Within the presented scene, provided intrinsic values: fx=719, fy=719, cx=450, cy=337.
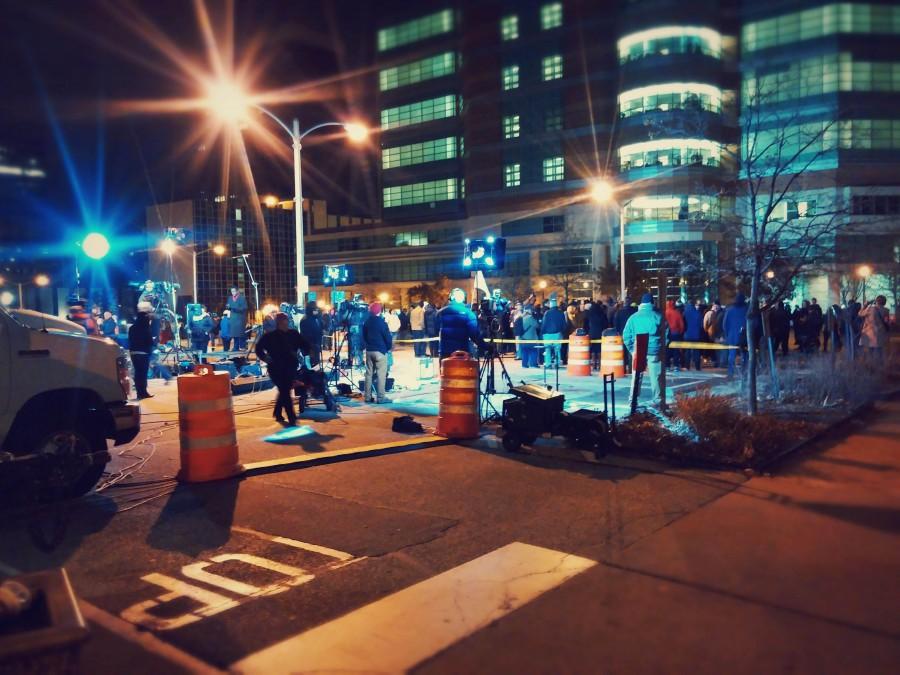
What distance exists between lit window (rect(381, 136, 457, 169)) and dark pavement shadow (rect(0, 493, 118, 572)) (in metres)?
70.0

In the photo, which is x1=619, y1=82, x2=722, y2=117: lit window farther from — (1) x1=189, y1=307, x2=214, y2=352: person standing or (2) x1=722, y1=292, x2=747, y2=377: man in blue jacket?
(1) x1=189, y1=307, x2=214, y2=352: person standing

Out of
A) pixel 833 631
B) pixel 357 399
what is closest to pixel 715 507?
pixel 833 631

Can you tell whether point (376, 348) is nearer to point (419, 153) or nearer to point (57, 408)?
point (57, 408)

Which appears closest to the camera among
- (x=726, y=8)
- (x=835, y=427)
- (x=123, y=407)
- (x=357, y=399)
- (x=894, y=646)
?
(x=894, y=646)

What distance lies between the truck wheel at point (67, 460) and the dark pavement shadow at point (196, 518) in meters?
0.86

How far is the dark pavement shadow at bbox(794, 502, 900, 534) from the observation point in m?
6.13

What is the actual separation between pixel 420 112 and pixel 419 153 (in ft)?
13.8

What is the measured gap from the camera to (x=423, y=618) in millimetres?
4426

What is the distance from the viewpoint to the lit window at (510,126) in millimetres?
65125

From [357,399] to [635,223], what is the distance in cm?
4600

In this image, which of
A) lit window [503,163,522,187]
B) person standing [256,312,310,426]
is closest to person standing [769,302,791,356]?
person standing [256,312,310,426]

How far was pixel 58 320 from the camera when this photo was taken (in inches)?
357

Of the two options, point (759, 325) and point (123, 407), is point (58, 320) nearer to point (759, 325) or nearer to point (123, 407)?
point (123, 407)

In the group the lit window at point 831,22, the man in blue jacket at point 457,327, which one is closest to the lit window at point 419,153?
the lit window at point 831,22
